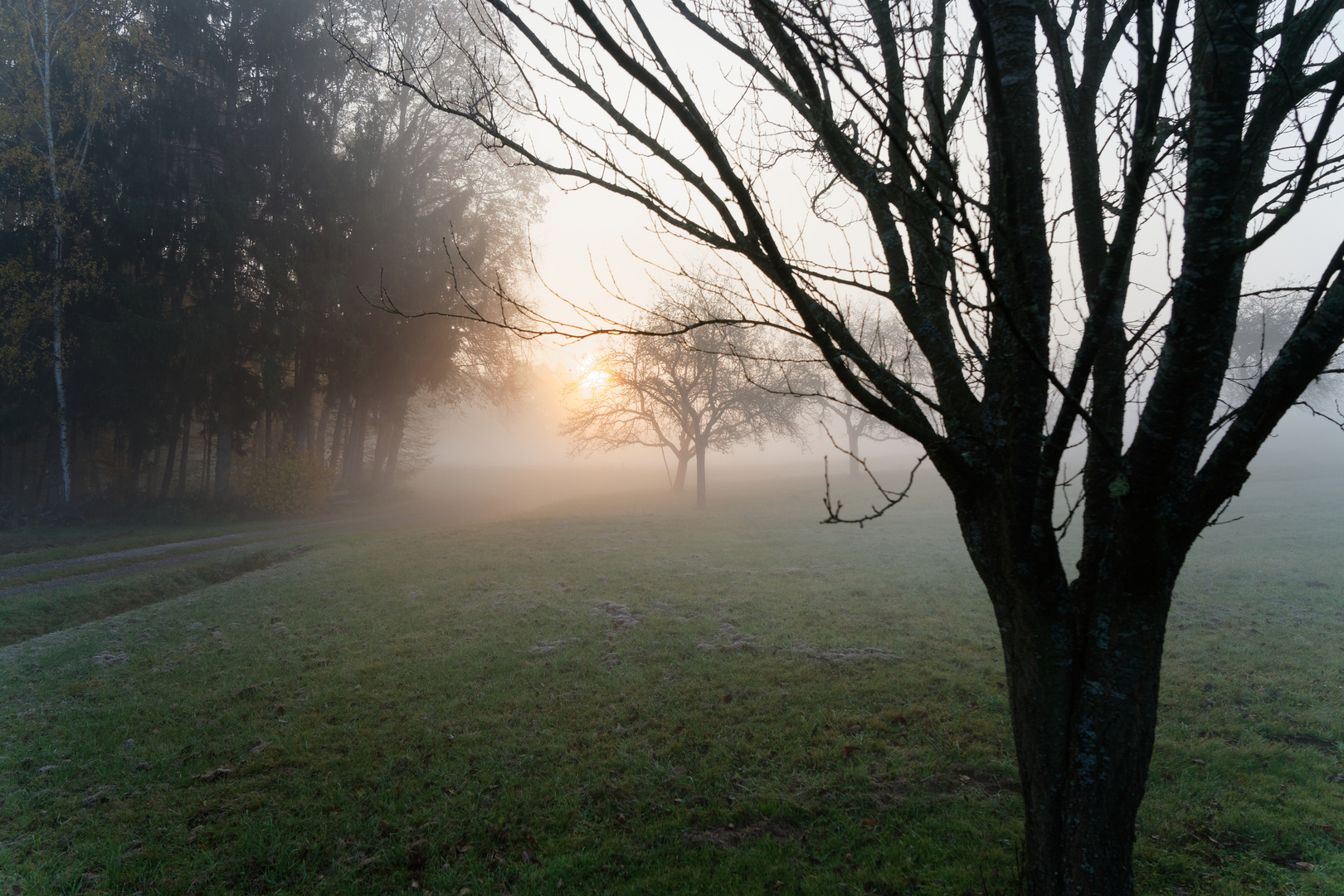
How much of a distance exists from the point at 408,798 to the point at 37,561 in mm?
14482

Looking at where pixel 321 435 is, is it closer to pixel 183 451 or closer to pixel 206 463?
pixel 206 463

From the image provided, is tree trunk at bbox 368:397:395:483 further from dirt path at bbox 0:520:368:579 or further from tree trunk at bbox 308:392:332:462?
dirt path at bbox 0:520:368:579

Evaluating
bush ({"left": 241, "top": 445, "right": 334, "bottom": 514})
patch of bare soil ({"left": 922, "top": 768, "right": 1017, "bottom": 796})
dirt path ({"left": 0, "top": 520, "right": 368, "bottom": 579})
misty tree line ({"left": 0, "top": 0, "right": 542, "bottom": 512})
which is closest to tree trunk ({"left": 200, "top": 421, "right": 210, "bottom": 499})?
misty tree line ({"left": 0, "top": 0, "right": 542, "bottom": 512})

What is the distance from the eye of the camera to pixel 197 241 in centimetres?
2031

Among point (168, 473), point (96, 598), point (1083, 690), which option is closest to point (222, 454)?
point (168, 473)

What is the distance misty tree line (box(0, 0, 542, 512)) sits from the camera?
18328 mm

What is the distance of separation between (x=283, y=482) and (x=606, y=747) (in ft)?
67.4

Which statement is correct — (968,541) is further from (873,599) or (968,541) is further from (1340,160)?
(873,599)

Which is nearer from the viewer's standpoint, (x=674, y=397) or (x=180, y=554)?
(x=180, y=554)

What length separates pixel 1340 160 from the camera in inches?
112

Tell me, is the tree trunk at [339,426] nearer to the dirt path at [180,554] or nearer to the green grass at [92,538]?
the dirt path at [180,554]

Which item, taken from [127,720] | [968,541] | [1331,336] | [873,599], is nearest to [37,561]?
[127,720]

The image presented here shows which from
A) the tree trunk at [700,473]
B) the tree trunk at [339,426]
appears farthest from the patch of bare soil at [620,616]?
the tree trunk at [339,426]

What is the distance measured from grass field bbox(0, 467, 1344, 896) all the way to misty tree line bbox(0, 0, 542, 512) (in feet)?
42.3
